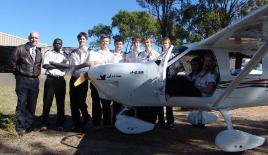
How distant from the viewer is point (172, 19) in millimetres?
27219

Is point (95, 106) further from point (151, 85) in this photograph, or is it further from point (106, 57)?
point (151, 85)

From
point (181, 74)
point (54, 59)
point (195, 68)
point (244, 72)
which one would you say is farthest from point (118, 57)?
point (244, 72)

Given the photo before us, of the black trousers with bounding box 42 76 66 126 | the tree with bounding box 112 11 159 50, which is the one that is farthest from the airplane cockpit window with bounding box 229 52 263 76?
the tree with bounding box 112 11 159 50

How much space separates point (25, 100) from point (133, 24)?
40.4m

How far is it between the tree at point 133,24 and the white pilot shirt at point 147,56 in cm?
3668

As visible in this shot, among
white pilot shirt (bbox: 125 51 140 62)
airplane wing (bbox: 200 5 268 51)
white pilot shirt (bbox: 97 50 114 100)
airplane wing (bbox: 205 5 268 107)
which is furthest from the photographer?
white pilot shirt (bbox: 125 51 140 62)

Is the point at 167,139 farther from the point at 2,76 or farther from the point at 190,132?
the point at 2,76

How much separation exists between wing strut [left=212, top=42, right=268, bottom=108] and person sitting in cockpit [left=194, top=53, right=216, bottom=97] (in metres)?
0.26

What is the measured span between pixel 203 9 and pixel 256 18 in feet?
68.1

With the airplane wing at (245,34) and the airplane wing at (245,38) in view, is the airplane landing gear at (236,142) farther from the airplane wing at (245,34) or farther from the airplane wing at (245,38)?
the airplane wing at (245,34)

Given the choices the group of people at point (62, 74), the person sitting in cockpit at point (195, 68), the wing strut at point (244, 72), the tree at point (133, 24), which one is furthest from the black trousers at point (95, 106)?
the tree at point (133, 24)

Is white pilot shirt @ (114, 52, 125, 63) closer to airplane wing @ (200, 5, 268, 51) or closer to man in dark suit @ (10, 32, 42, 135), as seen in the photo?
man in dark suit @ (10, 32, 42, 135)

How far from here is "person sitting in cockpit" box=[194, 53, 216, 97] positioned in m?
7.88

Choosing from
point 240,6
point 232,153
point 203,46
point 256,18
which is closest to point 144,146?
point 232,153
